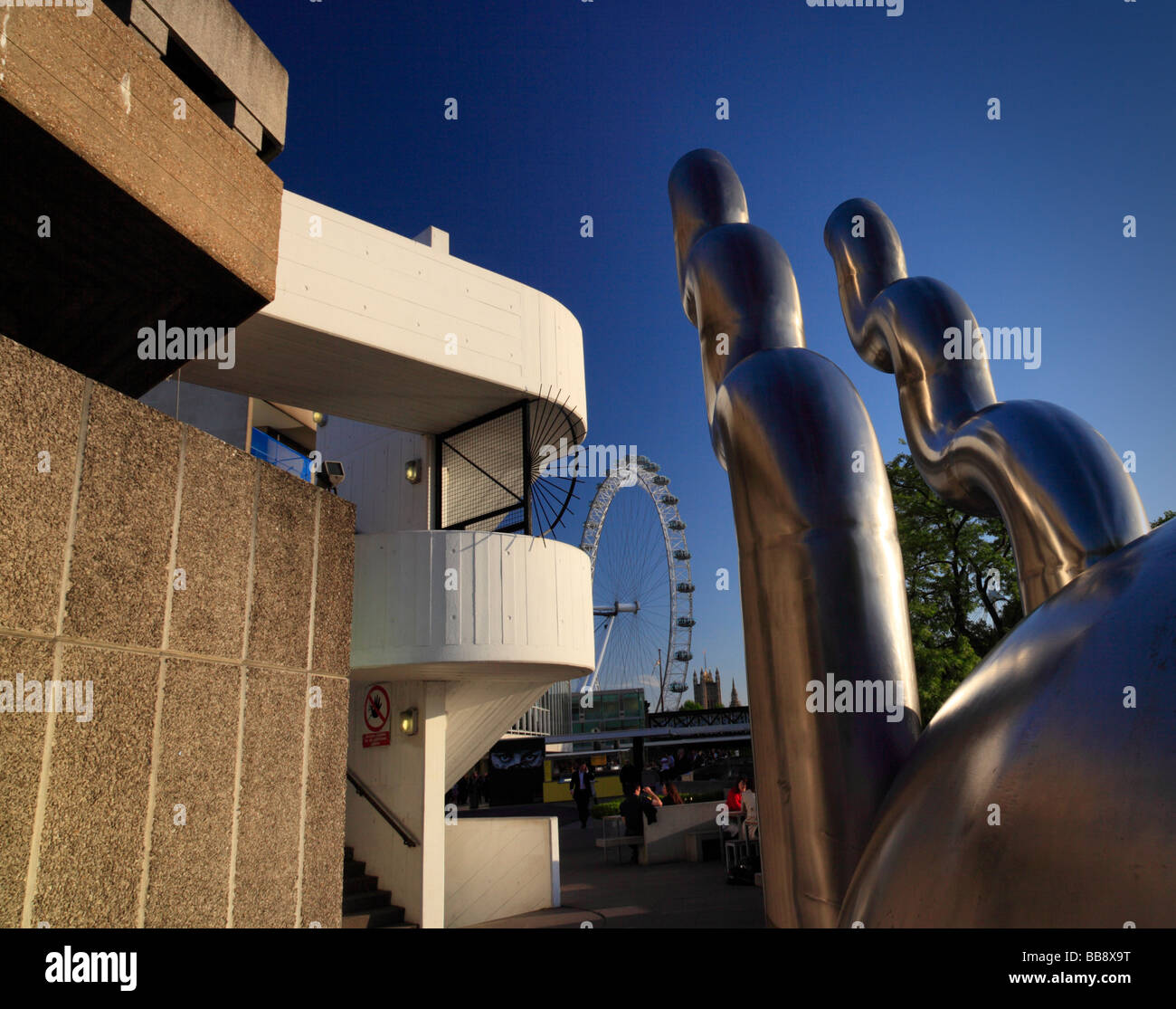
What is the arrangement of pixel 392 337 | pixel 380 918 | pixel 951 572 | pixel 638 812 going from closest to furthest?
pixel 392 337, pixel 380 918, pixel 638 812, pixel 951 572

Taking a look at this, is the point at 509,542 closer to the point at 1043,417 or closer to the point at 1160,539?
the point at 1043,417

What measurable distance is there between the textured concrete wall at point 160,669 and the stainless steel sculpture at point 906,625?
239cm

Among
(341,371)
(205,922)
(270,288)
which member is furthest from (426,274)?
(205,922)

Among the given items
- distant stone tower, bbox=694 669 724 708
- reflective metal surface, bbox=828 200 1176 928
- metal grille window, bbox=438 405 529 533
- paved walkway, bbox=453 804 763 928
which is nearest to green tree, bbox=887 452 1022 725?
paved walkway, bbox=453 804 763 928

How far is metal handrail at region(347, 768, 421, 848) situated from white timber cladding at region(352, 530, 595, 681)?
6.20ft

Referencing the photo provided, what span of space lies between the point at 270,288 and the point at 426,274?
23.0 ft

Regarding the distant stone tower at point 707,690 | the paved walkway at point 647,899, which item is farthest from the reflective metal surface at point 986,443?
the distant stone tower at point 707,690

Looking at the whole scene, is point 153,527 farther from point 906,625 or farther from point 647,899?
point 647,899

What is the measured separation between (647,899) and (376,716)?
16.0 feet

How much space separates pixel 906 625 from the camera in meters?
1.73

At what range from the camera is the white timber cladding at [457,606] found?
34.4 feet

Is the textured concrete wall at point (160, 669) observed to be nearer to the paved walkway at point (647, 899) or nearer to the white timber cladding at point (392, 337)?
the white timber cladding at point (392, 337)

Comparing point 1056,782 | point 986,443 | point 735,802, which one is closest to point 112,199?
point 986,443
